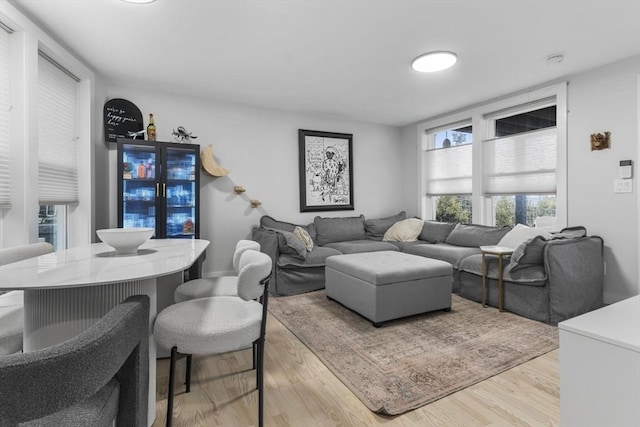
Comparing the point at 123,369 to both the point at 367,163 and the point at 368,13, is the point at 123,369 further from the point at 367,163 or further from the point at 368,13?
the point at 367,163

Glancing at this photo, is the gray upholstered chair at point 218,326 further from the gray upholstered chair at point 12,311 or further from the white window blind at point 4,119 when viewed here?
the white window blind at point 4,119

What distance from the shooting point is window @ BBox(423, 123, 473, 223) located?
4711mm

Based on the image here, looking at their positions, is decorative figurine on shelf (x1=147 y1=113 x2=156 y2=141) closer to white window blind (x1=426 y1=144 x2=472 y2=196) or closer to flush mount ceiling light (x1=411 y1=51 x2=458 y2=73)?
flush mount ceiling light (x1=411 y1=51 x2=458 y2=73)

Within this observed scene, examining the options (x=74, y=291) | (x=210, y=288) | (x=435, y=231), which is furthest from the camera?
(x=435, y=231)

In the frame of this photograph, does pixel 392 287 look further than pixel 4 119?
Yes

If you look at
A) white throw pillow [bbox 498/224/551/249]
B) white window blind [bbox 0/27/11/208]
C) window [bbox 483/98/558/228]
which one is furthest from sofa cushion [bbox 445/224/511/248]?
white window blind [bbox 0/27/11/208]

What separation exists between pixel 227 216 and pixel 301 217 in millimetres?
1099

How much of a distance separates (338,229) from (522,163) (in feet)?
8.23

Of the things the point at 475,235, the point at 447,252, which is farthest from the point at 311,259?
the point at 475,235

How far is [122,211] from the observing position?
336 cm

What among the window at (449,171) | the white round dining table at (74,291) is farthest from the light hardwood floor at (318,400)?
the window at (449,171)

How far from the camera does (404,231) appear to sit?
4.80 m

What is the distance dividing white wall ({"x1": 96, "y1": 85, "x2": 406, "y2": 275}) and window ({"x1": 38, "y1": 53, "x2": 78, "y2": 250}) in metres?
0.48

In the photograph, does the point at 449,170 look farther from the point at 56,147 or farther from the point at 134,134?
the point at 56,147
